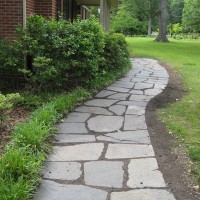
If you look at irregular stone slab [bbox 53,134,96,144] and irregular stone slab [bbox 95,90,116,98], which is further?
irregular stone slab [bbox 95,90,116,98]

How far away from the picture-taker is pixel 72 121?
5434mm

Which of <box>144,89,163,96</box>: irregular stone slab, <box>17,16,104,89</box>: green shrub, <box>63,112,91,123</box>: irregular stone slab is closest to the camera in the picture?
<box>63,112,91,123</box>: irregular stone slab

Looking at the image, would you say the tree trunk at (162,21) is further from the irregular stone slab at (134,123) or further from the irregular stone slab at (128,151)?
the irregular stone slab at (128,151)

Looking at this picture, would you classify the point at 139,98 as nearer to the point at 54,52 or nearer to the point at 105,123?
the point at 54,52

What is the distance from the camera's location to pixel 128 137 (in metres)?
4.77

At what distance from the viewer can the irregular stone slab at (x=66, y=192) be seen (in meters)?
3.10

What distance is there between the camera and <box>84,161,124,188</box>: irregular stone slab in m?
3.39

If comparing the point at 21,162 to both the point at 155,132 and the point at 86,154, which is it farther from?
the point at 155,132

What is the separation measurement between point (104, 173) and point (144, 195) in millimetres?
554

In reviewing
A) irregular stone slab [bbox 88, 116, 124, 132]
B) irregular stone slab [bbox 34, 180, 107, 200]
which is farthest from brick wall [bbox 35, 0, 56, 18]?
irregular stone slab [bbox 34, 180, 107, 200]

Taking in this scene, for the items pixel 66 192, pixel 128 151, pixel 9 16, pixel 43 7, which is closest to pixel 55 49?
pixel 9 16

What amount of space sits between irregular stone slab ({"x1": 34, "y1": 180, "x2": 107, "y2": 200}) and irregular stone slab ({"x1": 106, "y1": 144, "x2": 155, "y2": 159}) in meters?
0.84

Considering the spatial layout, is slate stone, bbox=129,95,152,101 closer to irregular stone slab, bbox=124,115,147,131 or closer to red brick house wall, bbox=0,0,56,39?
irregular stone slab, bbox=124,115,147,131

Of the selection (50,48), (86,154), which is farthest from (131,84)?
(86,154)
